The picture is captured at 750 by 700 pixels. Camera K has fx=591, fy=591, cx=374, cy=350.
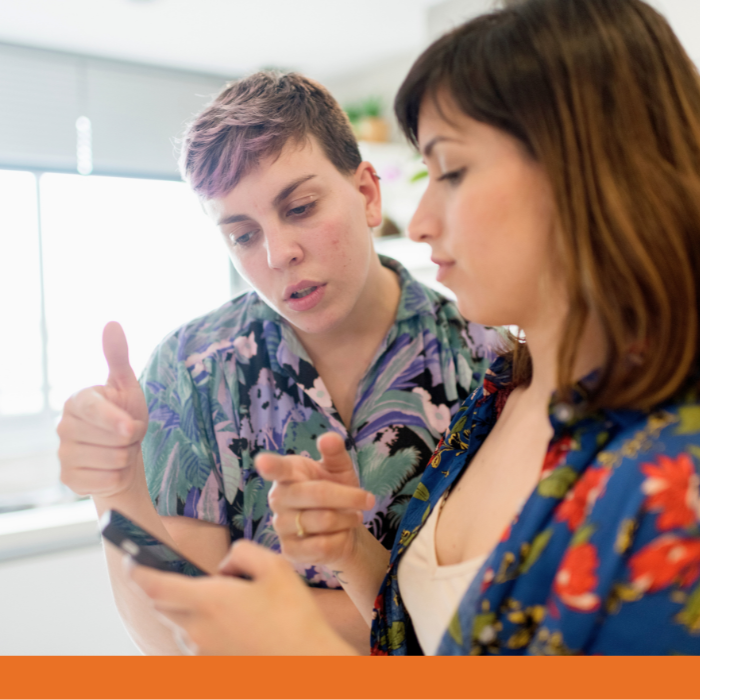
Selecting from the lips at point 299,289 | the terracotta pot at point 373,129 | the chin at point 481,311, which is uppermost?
the terracotta pot at point 373,129

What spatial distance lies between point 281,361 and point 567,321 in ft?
1.25

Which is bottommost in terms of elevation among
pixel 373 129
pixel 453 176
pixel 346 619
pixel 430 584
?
pixel 346 619

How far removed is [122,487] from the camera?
0.52 meters

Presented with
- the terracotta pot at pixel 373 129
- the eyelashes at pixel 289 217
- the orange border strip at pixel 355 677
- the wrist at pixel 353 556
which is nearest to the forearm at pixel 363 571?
the wrist at pixel 353 556

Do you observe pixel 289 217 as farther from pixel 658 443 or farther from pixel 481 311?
pixel 658 443

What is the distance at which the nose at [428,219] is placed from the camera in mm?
439

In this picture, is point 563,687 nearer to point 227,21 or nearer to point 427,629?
point 427,629

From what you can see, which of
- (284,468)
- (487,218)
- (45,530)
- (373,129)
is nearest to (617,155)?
(487,218)

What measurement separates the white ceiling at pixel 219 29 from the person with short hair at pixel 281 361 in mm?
164

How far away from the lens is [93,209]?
0.64 m

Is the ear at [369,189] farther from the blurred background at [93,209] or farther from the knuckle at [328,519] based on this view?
the knuckle at [328,519]

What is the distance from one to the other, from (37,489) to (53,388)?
0.39 ft
